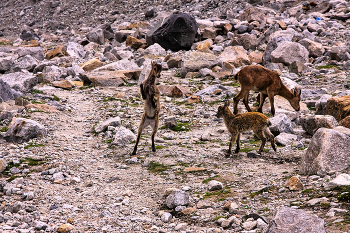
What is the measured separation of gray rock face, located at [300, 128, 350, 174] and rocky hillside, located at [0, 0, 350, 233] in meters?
0.02

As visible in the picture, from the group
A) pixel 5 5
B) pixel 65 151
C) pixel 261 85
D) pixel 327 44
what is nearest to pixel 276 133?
pixel 261 85

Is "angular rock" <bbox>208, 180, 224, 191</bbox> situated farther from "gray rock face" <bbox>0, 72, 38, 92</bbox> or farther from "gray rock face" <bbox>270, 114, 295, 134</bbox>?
"gray rock face" <bbox>0, 72, 38, 92</bbox>

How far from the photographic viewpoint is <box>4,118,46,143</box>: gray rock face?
30.1ft

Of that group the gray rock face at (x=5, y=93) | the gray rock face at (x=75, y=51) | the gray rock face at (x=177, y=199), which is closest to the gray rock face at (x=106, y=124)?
the gray rock face at (x=5, y=93)

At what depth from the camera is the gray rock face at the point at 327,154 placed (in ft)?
19.9

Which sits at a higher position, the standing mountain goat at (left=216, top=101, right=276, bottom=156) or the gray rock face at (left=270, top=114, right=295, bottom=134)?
the standing mountain goat at (left=216, top=101, right=276, bottom=156)

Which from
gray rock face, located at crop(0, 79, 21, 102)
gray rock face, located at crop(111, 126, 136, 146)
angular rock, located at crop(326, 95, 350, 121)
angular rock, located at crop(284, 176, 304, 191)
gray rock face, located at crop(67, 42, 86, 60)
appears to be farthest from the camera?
gray rock face, located at crop(67, 42, 86, 60)

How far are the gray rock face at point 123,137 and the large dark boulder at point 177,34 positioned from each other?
541 inches

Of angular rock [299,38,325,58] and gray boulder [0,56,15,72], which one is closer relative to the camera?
angular rock [299,38,325,58]

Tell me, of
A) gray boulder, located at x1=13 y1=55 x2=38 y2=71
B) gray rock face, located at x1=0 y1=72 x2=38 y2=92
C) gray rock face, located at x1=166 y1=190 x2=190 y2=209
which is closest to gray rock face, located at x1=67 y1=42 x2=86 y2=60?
gray boulder, located at x1=13 y1=55 x2=38 y2=71

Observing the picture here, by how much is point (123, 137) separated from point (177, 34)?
14.2m

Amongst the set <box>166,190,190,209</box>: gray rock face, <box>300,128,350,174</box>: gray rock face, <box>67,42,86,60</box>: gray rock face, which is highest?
<box>300,128,350,174</box>: gray rock face

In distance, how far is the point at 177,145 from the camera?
30.9ft

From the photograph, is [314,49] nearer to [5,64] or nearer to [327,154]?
[327,154]
